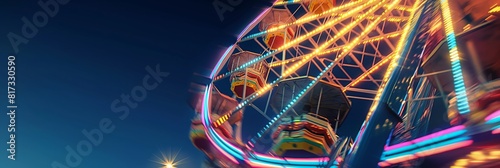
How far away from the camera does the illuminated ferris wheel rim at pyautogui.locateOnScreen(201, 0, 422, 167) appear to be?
9774 millimetres

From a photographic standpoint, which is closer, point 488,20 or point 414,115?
point 488,20

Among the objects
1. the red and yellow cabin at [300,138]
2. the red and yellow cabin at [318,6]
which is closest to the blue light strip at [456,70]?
the red and yellow cabin at [300,138]

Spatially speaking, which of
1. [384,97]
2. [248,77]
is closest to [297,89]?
[248,77]

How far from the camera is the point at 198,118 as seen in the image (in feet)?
39.2

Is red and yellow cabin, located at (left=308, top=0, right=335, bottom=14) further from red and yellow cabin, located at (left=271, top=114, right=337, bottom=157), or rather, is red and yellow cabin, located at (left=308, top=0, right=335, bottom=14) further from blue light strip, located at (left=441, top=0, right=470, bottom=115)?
blue light strip, located at (left=441, top=0, right=470, bottom=115)

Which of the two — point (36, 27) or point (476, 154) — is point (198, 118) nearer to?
point (36, 27)

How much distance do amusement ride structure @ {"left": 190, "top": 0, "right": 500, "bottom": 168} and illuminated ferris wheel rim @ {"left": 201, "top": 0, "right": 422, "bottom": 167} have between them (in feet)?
0.09

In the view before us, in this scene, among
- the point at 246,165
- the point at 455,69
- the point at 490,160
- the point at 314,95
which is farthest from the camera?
the point at 314,95

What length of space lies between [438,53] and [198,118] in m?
6.50

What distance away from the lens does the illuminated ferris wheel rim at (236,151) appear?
A: 9774mm

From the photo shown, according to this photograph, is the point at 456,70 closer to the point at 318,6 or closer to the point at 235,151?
the point at 235,151

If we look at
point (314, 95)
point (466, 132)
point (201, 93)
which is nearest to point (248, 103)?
point (201, 93)

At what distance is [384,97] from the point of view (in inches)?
303

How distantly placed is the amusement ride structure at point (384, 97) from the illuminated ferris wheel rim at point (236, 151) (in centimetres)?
3
